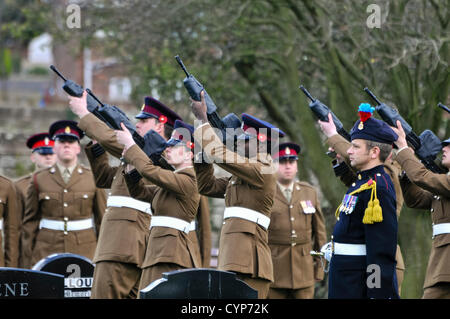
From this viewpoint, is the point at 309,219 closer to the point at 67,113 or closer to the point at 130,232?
the point at 130,232

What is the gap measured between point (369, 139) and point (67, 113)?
2075 centimetres

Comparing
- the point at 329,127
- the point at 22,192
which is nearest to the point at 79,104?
the point at 329,127

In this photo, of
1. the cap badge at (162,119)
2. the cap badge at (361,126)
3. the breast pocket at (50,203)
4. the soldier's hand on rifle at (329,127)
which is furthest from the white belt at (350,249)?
the breast pocket at (50,203)

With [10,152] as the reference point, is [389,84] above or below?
below

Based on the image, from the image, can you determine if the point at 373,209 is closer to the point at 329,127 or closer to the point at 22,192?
the point at 329,127

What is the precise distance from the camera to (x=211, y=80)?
13.5 m

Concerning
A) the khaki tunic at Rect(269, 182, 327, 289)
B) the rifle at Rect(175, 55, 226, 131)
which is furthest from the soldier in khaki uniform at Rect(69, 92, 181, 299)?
the khaki tunic at Rect(269, 182, 327, 289)

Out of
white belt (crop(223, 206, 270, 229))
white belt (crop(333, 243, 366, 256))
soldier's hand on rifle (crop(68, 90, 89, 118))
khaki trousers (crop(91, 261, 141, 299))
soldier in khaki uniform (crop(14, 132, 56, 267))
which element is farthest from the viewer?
soldier in khaki uniform (crop(14, 132, 56, 267))

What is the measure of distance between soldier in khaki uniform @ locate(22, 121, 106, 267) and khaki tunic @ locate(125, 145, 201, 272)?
2.17m

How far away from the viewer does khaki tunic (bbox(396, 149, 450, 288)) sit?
21.9ft

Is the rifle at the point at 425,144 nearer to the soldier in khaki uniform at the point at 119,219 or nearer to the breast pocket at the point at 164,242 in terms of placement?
the breast pocket at the point at 164,242

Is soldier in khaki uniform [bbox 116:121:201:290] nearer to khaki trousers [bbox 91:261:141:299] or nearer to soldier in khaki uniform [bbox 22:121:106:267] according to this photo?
khaki trousers [bbox 91:261:141:299]

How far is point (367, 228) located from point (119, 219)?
252 centimetres
